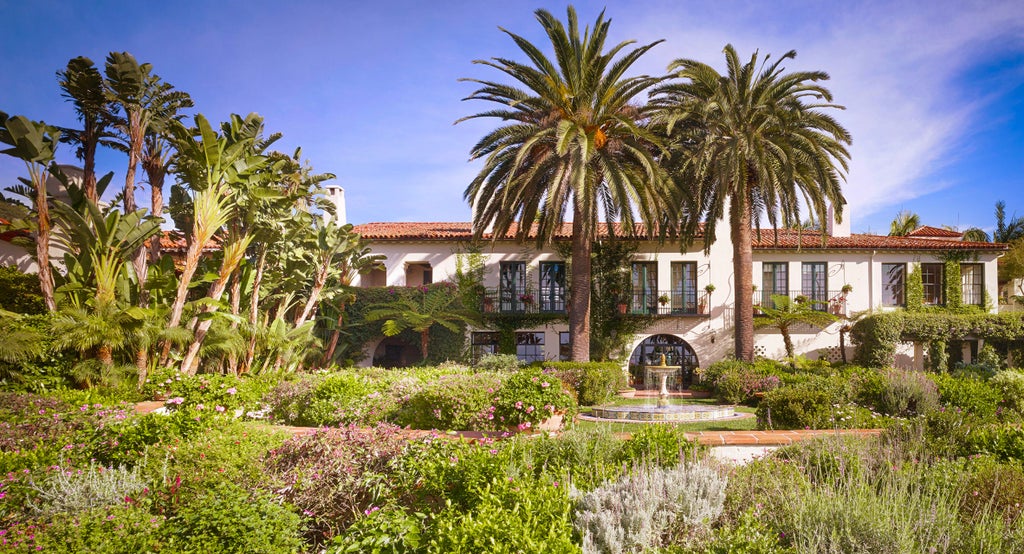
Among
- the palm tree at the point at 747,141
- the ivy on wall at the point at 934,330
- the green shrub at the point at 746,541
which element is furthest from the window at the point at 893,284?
the green shrub at the point at 746,541

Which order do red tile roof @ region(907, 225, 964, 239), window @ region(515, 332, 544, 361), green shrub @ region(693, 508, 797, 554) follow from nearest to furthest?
1. green shrub @ region(693, 508, 797, 554)
2. window @ region(515, 332, 544, 361)
3. red tile roof @ region(907, 225, 964, 239)

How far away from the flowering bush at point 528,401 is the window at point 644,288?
1487 cm

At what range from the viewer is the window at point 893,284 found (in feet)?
76.3

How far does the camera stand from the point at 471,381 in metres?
9.62

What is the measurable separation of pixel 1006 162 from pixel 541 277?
15.3m

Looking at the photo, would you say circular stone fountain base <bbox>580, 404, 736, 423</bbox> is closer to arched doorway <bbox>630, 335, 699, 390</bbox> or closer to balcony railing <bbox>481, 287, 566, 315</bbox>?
balcony railing <bbox>481, 287, 566, 315</bbox>

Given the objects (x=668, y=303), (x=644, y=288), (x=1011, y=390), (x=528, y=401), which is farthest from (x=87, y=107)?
(x=1011, y=390)

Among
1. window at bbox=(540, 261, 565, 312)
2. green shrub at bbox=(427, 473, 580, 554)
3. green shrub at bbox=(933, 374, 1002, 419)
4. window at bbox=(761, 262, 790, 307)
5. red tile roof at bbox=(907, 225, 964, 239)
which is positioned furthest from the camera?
red tile roof at bbox=(907, 225, 964, 239)

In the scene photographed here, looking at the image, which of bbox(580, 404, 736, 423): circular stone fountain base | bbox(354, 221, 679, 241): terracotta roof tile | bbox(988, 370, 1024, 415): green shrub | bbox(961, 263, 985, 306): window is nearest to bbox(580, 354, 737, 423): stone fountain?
bbox(580, 404, 736, 423): circular stone fountain base

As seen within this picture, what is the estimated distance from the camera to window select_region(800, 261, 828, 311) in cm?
2317

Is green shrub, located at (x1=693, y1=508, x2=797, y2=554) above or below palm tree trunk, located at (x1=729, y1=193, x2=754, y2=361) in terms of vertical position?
below

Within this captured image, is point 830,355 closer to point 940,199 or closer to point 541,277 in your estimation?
point 940,199

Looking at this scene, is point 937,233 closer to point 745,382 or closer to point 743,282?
point 743,282

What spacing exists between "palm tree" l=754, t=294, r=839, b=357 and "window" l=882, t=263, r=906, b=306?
10.6 ft
